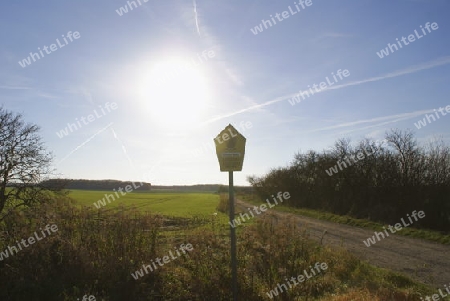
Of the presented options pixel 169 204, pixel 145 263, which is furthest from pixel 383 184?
pixel 169 204

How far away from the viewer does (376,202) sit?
23.6m

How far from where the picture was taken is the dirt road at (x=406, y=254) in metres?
9.53

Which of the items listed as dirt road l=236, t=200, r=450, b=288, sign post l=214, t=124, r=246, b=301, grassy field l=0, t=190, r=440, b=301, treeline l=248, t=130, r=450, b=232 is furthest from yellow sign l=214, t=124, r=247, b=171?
treeline l=248, t=130, r=450, b=232

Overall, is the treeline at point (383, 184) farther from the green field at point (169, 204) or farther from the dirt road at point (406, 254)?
the green field at point (169, 204)

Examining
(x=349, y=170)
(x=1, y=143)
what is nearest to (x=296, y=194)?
(x=349, y=170)

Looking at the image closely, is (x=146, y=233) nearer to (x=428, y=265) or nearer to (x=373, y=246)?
(x=428, y=265)

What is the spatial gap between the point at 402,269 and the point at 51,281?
32.7ft

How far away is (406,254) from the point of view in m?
12.4

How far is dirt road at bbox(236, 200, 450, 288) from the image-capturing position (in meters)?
9.53

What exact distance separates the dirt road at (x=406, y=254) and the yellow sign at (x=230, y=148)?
11.2 feet

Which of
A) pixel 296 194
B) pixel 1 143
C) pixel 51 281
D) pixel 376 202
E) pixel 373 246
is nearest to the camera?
pixel 51 281

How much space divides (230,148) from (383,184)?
21.7 metres

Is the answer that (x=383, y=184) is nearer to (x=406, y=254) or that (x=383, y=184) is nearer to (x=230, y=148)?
(x=406, y=254)

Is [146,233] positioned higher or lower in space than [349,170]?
higher
